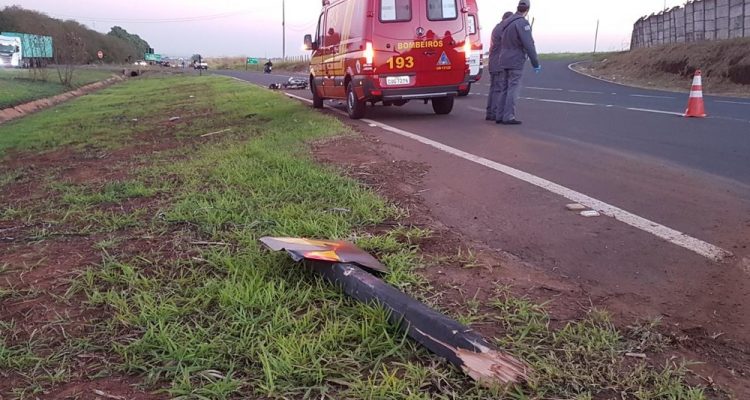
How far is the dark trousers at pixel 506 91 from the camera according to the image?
959 cm

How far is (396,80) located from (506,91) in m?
1.96

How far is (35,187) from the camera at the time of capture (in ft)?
18.9

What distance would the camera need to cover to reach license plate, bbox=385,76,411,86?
1025cm

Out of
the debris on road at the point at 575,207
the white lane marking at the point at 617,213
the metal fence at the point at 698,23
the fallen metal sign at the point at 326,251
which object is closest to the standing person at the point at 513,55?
the white lane marking at the point at 617,213

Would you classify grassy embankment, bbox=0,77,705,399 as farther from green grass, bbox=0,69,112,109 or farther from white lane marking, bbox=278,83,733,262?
green grass, bbox=0,69,112,109

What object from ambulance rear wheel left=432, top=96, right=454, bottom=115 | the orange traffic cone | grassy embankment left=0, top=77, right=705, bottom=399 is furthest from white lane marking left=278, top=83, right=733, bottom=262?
the orange traffic cone

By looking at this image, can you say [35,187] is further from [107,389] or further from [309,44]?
[309,44]

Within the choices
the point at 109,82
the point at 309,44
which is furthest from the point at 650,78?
the point at 109,82

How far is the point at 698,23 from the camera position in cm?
2998

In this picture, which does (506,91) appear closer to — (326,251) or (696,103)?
(696,103)

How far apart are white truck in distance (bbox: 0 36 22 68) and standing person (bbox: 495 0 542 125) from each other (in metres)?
51.5

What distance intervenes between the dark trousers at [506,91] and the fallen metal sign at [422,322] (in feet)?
23.6

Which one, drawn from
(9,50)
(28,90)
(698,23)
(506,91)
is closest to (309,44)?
(506,91)

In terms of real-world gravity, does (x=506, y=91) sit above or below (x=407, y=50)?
below
